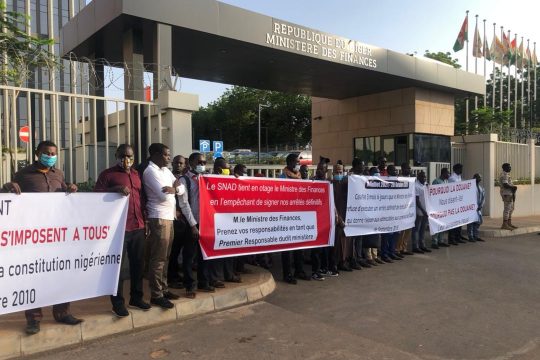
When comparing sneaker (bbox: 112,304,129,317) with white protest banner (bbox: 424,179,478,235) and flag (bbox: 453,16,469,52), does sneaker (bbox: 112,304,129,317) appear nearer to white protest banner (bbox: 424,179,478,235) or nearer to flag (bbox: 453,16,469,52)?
white protest banner (bbox: 424,179,478,235)

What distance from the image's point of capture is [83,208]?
14.5ft

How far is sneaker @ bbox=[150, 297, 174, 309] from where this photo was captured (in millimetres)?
4969

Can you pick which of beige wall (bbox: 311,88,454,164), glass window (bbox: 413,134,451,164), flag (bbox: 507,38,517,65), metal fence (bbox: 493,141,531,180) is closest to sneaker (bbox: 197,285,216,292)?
glass window (bbox: 413,134,451,164)

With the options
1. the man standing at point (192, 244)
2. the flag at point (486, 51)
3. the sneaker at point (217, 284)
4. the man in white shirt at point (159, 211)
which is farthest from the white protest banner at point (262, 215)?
the flag at point (486, 51)

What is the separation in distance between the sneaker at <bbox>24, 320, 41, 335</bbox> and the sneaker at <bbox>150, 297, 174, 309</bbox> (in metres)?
1.18

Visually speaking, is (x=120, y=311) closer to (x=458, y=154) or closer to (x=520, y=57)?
(x=458, y=154)

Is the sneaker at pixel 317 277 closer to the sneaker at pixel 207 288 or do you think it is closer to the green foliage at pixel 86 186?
the sneaker at pixel 207 288

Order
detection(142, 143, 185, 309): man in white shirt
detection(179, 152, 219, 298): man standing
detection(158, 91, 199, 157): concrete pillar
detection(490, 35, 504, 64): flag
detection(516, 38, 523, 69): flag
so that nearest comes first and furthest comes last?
1. detection(142, 143, 185, 309): man in white shirt
2. detection(179, 152, 219, 298): man standing
3. detection(158, 91, 199, 157): concrete pillar
4. detection(490, 35, 504, 64): flag
5. detection(516, 38, 523, 69): flag

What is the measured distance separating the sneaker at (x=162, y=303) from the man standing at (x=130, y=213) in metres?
0.12

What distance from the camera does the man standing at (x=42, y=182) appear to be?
13.7ft

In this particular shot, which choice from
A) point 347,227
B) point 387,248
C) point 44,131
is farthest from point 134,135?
point 387,248

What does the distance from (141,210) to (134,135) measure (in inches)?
113

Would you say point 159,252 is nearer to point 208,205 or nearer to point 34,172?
point 208,205

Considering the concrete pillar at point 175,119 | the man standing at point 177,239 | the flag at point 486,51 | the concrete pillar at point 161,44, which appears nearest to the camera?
the man standing at point 177,239
